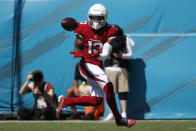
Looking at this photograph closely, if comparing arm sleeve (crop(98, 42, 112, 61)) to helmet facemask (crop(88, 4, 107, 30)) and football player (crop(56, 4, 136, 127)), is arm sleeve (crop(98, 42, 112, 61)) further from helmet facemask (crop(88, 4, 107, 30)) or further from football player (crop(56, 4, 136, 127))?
helmet facemask (crop(88, 4, 107, 30))

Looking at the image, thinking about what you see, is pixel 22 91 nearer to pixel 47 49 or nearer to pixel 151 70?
pixel 47 49

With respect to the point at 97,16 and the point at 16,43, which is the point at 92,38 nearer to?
Result: the point at 97,16

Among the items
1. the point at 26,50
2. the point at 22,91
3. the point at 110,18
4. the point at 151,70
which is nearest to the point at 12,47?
the point at 26,50

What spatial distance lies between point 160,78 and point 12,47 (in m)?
2.48

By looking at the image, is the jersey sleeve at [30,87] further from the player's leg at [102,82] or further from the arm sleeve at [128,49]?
the player's leg at [102,82]

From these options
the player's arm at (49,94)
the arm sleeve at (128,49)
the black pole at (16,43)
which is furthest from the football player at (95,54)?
the black pole at (16,43)

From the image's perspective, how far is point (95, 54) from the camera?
468cm

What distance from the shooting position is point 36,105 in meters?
6.91

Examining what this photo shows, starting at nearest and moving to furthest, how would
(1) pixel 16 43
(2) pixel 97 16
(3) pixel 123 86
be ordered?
(2) pixel 97 16, (3) pixel 123 86, (1) pixel 16 43

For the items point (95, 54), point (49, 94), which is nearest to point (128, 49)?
Result: point (49, 94)

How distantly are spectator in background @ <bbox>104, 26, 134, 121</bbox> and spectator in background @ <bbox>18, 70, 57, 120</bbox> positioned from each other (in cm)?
98

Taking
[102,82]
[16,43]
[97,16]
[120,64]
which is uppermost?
[97,16]

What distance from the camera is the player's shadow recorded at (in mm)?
6922

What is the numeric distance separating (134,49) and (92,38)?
7.71 feet
